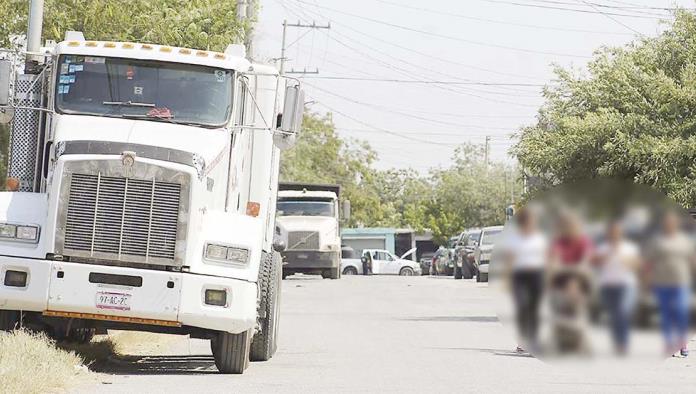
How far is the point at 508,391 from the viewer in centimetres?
1303

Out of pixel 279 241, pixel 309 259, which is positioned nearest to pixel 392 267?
pixel 309 259

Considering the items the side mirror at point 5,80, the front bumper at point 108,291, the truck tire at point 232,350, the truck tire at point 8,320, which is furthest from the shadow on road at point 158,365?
the side mirror at point 5,80

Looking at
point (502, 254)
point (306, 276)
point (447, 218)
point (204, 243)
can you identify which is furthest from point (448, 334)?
point (306, 276)

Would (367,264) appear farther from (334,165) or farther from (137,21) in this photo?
(137,21)

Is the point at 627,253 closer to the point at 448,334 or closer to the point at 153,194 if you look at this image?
the point at 153,194

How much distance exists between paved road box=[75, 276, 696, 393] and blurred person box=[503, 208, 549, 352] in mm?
8169

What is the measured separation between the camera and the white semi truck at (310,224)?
4681 centimetres

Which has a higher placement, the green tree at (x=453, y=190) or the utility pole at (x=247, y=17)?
the utility pole at (x=247, y=17)

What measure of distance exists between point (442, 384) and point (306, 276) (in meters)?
43.1

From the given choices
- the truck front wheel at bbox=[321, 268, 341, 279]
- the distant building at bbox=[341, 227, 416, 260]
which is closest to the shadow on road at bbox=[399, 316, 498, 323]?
the truck front wheel at bbox=[321, 268, 341, 279]

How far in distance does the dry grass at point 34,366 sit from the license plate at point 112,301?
0.83m

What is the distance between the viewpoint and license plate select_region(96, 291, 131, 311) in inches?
497

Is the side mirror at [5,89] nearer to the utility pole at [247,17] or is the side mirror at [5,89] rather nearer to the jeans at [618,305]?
the utility pole at [247,17]

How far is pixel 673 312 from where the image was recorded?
858 mm
